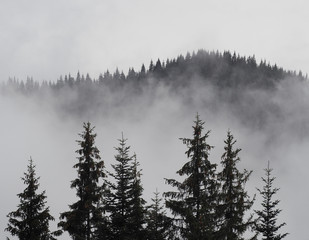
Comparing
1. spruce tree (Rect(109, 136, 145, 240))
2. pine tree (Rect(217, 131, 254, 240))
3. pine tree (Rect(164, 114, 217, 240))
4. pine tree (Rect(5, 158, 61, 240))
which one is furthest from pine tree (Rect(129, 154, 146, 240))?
pine tree (Rect(5, 158, 61, 240))

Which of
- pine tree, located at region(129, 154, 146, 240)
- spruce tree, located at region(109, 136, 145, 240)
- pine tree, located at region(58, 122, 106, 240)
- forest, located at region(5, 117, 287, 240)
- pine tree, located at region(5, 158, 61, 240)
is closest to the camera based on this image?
forest, located at region(5, 117, 287, 240)

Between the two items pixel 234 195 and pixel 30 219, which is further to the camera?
pixel 30 219

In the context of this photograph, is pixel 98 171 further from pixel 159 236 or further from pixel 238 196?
pixel 238 196

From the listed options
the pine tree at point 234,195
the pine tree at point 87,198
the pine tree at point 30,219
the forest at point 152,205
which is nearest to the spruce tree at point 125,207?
the forest at point 152,205

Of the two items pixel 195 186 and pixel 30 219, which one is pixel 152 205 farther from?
pixel 30 219

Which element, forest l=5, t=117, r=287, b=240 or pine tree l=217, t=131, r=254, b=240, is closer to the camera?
forest l=5, t=117, r=287, b=240

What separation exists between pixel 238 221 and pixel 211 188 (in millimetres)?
3050

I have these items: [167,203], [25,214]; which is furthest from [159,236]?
[25,214]

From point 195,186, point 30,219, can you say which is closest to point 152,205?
point 195,186

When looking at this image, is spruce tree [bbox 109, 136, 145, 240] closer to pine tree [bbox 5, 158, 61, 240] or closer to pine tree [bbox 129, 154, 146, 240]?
pine tree [bbox 129, 154, 146, 240]

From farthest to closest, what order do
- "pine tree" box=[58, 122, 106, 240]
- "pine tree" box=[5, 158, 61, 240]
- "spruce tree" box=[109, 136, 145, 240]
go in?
"pine tree" box=[58, 122, 106, 240]
"pine tree" box=[5, 158, 61, 240]
"spruce tree" box=[109, 136, 145, 240]

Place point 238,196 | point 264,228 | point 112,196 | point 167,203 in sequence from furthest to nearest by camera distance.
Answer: point 264,228 → point 238,196 → point 112,196 → point 167,203

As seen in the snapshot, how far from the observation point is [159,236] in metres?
16.5

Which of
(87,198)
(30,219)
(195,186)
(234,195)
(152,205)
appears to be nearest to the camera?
(195,186)
